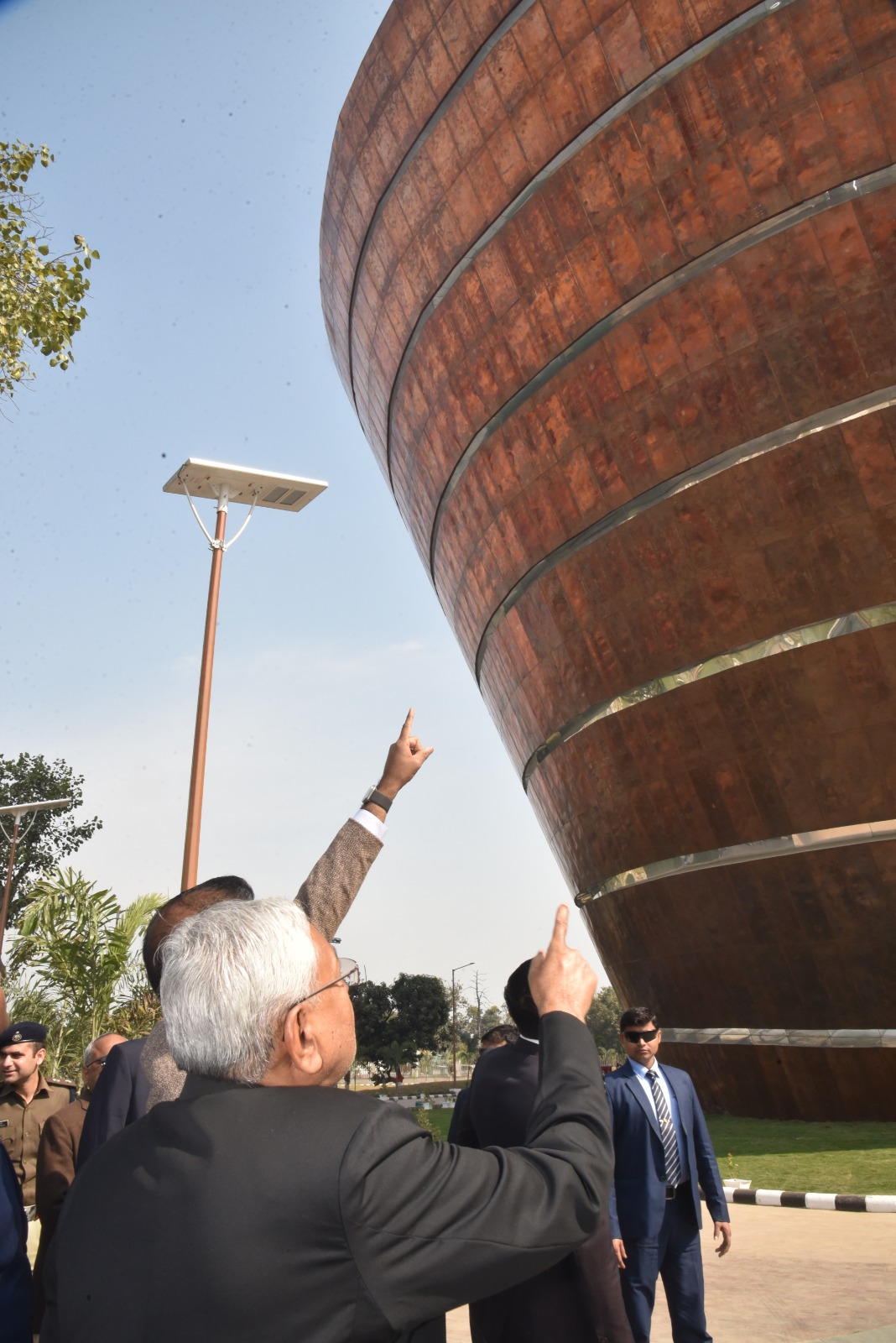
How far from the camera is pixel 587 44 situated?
1070 centimetres

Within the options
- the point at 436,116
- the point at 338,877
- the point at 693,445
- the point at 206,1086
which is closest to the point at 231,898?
the point at 338,877

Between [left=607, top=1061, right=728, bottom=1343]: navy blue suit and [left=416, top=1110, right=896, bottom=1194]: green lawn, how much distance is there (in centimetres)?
303

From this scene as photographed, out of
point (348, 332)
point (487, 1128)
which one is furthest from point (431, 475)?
point (487, 1128)

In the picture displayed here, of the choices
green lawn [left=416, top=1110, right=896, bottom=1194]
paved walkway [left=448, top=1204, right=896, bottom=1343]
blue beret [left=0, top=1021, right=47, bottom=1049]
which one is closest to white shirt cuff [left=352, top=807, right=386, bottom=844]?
paved walkway [left=448, top=1204, right=896, bottom=1343]

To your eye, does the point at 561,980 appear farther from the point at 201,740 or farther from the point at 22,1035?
the point at 201,740

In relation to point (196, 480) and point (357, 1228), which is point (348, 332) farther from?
point (357, 1228)

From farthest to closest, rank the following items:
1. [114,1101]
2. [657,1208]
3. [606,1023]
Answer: [606,1023], [657,1208], [114,1101]

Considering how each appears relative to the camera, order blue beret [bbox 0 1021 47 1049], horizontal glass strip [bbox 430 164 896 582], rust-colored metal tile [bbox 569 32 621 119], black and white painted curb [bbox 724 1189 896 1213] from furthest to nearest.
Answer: rust-colored metal tile [bbox 569 32 621 119] → horizontal glass strip [bbox 430 164 896 582] → black and white painted curb [bbox 724 1189 896 1213] → blue beret [bbox 0 1021 47 1049]

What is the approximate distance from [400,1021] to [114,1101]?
1673 inches

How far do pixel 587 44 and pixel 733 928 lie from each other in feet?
29.1

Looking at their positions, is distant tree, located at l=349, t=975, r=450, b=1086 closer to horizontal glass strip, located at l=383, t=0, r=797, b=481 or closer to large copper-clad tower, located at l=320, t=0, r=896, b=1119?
large copper-clad tower, located at l=320, t=0, r=896, b=1119

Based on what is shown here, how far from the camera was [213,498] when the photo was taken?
12414mm

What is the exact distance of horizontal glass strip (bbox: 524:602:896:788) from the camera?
9922 millimetres

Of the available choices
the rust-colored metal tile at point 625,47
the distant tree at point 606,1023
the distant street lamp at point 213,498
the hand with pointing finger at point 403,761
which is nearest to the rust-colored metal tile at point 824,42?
the rust-colored metal tile at point 625,47
